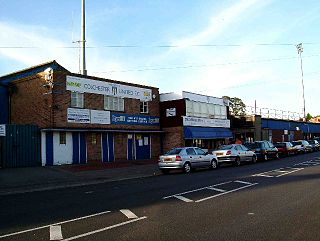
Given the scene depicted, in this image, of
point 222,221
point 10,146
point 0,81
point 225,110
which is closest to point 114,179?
point 10,146

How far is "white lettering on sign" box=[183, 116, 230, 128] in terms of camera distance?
3575 cm

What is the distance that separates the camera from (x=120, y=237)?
6.80 meters

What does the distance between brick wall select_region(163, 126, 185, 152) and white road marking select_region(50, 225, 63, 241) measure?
89.4ft

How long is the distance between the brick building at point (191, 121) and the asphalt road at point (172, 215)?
21.6 meters

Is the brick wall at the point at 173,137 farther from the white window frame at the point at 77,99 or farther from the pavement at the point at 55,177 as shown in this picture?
the pavement at the point at 55,177

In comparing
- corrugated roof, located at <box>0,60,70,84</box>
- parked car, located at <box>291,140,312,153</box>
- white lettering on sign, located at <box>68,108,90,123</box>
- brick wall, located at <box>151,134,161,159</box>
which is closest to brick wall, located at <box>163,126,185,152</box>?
brick wall, located at <box>151,134,161,159</box>

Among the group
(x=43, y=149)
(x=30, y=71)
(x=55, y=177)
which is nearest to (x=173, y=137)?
(x=43, y=149)

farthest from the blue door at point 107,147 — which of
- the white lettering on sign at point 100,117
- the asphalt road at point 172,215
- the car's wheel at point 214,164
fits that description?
the asphalt road at point 172,215

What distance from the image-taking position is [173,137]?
35.1 meters

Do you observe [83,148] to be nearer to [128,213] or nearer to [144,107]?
[144,107]

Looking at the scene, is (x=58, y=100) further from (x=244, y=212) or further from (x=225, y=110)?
(x=225, y=110)

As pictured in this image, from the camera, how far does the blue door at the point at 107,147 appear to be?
29.3m

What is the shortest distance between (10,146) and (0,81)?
27.1 ft

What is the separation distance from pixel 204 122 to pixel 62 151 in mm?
16578
